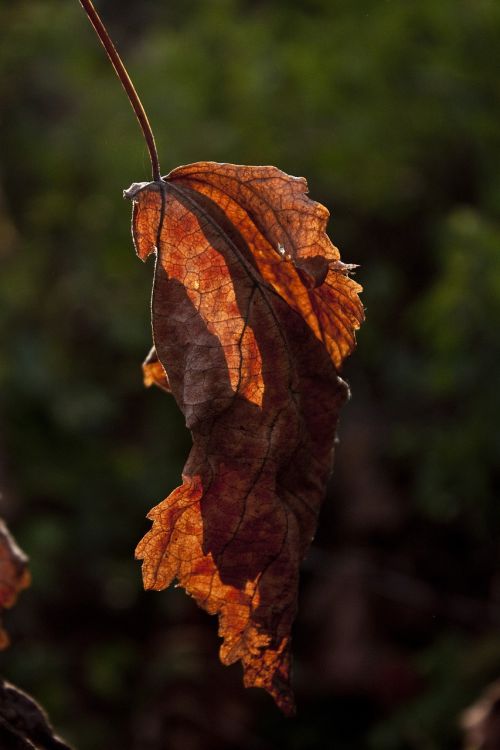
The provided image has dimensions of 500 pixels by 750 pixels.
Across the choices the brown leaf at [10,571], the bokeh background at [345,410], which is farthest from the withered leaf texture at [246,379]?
the bokeh background at [345,410]

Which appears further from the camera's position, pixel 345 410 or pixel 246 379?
pixel 345 410

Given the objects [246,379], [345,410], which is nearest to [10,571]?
[246,379]

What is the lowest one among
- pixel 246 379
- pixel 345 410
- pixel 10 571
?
pixel 345 410

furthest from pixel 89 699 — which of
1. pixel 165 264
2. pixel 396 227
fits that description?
pixel 165 264

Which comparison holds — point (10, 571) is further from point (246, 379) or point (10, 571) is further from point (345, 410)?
point (345, 410)

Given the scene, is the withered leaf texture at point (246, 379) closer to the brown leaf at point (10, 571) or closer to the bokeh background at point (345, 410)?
the brown leaf at point (10, 571)

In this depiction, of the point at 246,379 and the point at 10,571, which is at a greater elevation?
the point at 246,379

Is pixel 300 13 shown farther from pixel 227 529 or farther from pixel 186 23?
pixel 227 529
